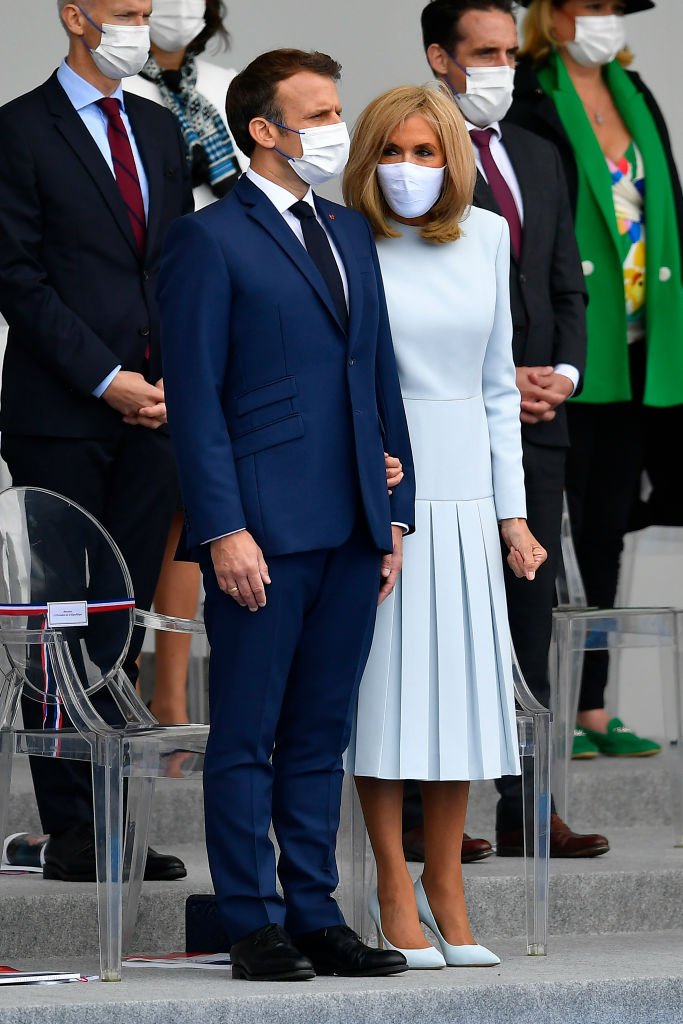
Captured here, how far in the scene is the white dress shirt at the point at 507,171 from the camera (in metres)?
3.72

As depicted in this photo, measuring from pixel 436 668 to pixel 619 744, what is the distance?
1853 mm

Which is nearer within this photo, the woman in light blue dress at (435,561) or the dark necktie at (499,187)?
the woman in light blue dress at (435,561)

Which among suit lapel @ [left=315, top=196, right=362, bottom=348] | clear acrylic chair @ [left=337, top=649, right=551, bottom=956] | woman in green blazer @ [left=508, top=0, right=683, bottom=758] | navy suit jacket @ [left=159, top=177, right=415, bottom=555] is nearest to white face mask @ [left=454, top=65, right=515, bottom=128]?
woman in green blazer @ [left=508, top=0, right=683, bottom=758]

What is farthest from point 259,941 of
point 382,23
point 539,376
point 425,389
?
point 382,23

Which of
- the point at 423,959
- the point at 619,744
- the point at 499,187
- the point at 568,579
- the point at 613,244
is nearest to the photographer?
the point at 423,959

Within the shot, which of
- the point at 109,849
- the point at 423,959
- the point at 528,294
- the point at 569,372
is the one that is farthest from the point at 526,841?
the point at 528,294

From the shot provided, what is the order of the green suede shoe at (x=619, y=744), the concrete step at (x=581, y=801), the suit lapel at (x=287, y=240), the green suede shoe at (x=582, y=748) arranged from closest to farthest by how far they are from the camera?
the suit lapel at (x=287, y=240)
the concrete step at (x=581, y=801)
the green suede shoe at (x=582, y=748)
the green suede shoe at (x=619, y=744)

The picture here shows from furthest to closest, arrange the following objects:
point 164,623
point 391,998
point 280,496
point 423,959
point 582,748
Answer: point 582,748, point 164,623, point 423,959, point 280,496, point 391,998

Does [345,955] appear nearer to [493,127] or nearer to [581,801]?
[581,801]

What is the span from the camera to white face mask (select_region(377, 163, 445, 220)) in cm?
292

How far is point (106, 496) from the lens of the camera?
11.4 feet

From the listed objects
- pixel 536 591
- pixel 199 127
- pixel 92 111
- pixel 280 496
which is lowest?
pixel 536 591

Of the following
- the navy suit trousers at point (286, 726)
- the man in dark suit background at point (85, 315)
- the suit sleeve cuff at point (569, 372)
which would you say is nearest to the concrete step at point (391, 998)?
the navy suit trousers at point (286, 726)

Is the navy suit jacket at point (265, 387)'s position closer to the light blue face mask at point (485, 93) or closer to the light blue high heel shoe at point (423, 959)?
the light blue high heel shoe at point (423, 959)
